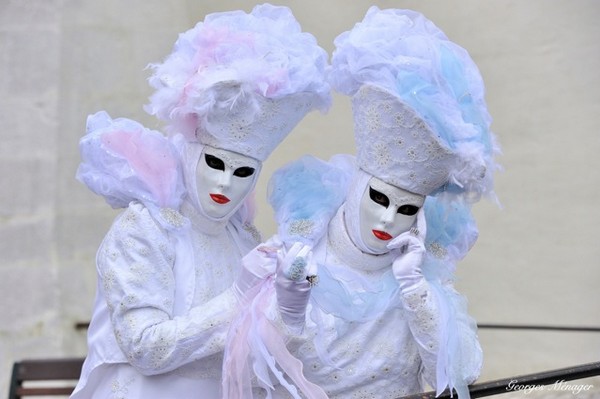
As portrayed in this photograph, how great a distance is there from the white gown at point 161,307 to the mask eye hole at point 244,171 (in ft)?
0.57

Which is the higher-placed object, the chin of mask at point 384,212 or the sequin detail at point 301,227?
the chin of mask at point 384,212

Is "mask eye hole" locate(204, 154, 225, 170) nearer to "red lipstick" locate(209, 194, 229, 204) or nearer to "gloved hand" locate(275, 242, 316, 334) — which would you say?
"red lipstick" locate(209, 194, 229, 204)

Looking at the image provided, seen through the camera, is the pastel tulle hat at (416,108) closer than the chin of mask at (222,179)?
Yes

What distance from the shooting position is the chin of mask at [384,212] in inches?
123

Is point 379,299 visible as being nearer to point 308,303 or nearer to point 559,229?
point 308,303

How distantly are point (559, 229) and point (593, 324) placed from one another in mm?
474

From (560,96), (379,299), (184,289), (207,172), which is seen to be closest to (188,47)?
(207,172)

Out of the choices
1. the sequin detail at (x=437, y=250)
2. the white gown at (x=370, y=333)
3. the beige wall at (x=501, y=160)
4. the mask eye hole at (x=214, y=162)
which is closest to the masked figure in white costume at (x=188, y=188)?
the mask eye hole at (x=214, y=162)

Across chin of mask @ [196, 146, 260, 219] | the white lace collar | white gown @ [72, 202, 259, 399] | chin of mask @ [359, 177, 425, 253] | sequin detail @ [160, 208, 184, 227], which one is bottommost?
white gown @ [72, 202, 259, 399]

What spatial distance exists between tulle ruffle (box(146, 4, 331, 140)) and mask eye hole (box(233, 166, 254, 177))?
16cm

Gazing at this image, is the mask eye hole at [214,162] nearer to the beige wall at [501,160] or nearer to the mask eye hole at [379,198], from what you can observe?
the mask eye hole at [379,198]

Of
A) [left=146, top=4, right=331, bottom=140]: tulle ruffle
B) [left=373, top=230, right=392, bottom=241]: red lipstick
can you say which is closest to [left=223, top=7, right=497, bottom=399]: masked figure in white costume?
[left=373, top=230, right=392, bottom=241]: red lipstick

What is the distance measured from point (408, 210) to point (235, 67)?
603 millimetres

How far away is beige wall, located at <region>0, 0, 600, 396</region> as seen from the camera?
211 inches
